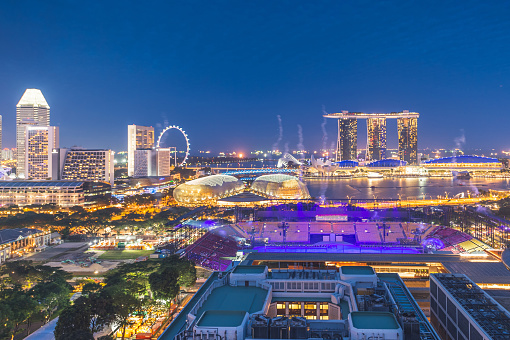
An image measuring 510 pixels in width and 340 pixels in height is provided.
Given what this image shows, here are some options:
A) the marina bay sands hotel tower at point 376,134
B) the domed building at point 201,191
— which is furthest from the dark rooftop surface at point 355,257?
the marina bay sands hotel tower at point 376,134

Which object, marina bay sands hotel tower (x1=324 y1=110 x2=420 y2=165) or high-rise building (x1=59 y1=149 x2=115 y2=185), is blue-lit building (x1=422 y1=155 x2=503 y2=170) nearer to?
marina bay sands hotel tower (x1=324 y1=110 x2=420 y2=165)

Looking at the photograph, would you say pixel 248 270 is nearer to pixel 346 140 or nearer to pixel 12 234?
pixel 12 234

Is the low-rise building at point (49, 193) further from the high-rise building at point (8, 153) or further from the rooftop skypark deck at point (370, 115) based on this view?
the rooftop skypark deck at point (370, 115)

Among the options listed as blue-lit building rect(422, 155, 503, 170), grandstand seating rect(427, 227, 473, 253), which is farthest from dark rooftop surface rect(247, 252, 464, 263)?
blue-lit building rect(422, 155, 503, 170)

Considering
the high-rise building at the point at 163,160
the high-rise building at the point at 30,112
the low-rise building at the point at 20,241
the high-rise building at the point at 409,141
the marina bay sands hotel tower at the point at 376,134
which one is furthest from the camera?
the marina bay sands hotel tower at the point at 376,134

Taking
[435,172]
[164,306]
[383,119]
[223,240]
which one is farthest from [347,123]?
[164,306]

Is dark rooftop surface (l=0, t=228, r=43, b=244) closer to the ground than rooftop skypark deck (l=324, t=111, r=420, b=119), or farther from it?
closer to the ground
